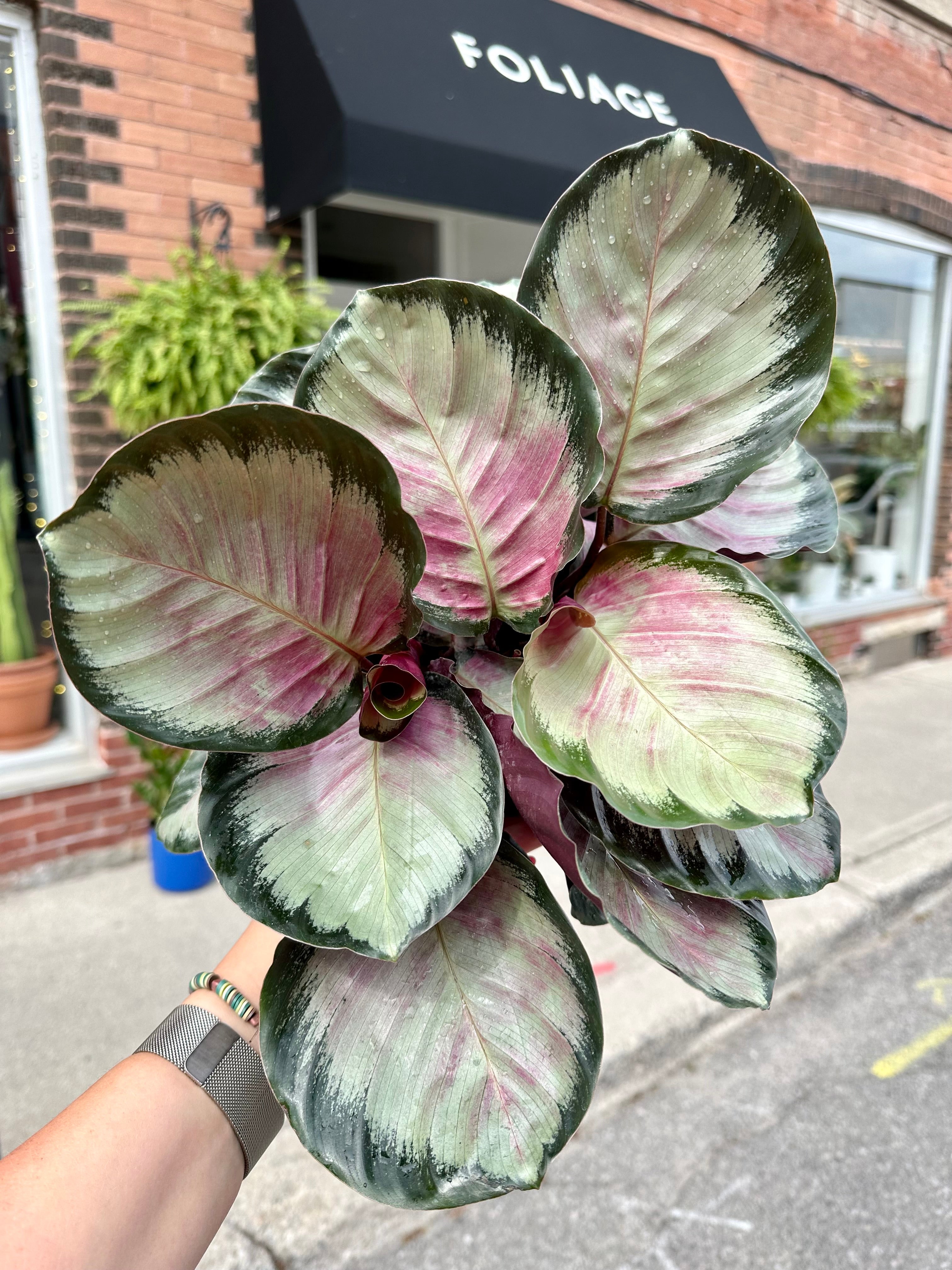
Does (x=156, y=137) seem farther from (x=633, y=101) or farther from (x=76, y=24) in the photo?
(x=633, y=101)

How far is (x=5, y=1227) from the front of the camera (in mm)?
674

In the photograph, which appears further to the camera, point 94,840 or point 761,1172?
point 94,840

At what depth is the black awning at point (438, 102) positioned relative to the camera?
3.16 metres

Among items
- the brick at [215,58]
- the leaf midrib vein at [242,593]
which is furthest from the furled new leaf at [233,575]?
the brick at [215,58]

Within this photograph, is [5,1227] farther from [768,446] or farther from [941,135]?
[941,135]

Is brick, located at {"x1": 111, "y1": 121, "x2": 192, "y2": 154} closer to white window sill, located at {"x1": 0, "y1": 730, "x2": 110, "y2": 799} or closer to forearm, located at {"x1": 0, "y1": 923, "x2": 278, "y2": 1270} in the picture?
white window sill, located at {"x1": 0, "y1": 730, "x2": 110, "y2": 799}

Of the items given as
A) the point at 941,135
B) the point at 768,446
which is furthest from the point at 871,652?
the point at 768,446

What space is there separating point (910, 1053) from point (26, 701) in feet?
Answer: 11.4

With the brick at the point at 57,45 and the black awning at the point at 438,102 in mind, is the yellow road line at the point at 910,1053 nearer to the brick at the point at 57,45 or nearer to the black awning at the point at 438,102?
the black awning at the point at 438,102

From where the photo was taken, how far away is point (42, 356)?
3348 mm

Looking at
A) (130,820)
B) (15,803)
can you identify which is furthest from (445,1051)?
(130,820)

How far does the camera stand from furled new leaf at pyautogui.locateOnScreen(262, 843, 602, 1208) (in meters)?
0.47

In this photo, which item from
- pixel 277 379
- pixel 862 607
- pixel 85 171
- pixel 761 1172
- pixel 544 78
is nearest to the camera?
pixel 277 379

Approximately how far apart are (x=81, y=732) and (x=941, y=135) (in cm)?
695
